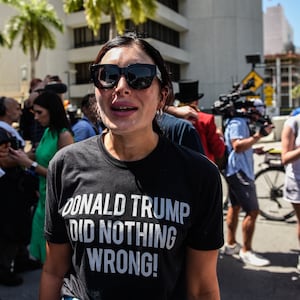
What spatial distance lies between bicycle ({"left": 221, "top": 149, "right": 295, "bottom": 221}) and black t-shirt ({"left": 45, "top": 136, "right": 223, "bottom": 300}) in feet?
17.1

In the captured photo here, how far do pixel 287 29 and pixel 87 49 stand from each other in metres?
97.8

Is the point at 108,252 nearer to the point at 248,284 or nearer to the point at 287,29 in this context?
the point at 248,284

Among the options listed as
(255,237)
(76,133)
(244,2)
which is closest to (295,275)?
(255,237)

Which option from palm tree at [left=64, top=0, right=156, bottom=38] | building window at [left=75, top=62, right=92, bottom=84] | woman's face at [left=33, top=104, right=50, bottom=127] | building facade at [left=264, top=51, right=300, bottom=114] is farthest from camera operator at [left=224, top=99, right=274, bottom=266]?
building facade at [left=264, top=51, right=300, bottom=114]

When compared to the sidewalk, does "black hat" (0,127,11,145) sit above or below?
above

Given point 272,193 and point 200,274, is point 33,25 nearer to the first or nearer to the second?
point 272,193

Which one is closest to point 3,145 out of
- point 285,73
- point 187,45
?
point 187,45

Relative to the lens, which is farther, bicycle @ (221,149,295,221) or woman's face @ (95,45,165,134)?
bicycle @ (221,149,295,221)

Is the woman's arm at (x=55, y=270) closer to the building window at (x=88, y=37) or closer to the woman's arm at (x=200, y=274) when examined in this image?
the woman's arm at (x=200, y=274)

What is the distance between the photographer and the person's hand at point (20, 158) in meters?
3.88

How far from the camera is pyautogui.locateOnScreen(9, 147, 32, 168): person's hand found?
388cm

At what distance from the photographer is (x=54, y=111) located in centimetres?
391

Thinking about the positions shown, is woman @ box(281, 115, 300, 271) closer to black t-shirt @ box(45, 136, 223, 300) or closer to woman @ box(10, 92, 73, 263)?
woman @ box(10, 92, 73, 263)

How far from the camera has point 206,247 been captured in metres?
1.66
